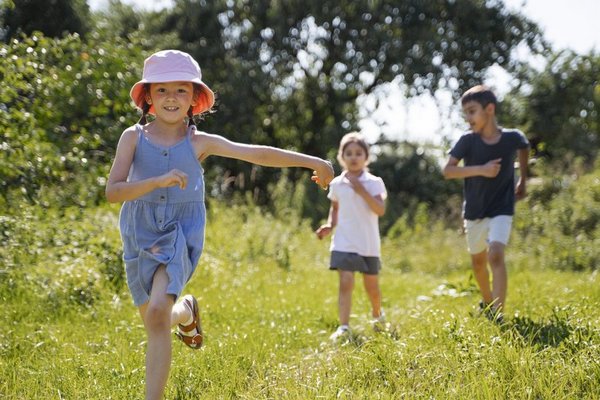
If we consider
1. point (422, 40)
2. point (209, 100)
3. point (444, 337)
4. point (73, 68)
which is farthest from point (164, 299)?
point (422, 40)

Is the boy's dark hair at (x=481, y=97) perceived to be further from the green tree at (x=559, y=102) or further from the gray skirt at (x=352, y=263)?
the green tree at (x=559, y=102)

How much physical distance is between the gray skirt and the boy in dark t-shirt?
84cm

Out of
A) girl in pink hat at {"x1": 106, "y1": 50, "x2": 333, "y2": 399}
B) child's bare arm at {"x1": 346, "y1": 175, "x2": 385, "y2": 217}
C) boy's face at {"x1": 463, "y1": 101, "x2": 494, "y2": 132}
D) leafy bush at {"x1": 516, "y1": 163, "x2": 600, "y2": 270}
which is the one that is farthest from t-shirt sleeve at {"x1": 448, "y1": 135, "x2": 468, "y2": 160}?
leafy bush at {"x1": 516, "y1": 163, "x2": 600, "y2": 270}

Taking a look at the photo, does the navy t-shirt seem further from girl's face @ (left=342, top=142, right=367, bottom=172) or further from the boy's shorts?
girl's face @ (left=342, top=142, right=367, bottom=172)

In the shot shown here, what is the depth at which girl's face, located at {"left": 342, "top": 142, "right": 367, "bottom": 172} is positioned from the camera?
598 cm

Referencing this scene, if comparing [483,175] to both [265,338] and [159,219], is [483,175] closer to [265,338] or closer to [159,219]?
[265,338]

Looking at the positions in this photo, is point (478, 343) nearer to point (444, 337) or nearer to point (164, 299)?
point (444, 337)

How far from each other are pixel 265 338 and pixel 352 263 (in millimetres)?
1106

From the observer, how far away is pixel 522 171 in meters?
6.00

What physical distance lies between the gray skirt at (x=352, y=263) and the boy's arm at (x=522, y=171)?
1.34 m

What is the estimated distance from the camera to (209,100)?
401cm

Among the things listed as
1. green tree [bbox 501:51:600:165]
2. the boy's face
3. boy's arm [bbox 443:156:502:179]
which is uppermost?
green tree [bbox 501:51:600:165]

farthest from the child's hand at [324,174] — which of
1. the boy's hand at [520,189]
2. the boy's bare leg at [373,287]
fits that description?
the boy's hand at [520,189]

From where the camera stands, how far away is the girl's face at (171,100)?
368cm
